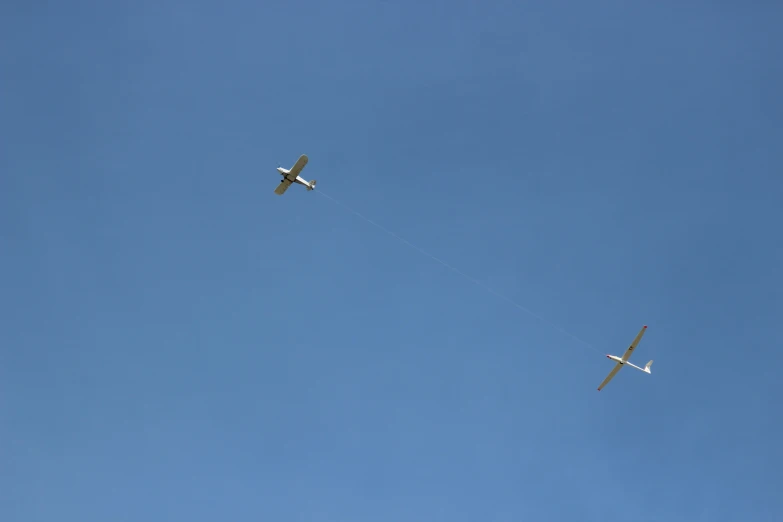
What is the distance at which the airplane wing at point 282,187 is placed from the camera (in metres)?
84.8

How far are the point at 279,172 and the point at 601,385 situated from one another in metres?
63.3

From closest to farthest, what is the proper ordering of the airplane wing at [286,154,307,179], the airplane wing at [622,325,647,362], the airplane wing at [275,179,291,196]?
the airplane wing at [286,154,307,179], the airplane wing at [275,179,291,196], the airplane wing at [622,325,647,362]

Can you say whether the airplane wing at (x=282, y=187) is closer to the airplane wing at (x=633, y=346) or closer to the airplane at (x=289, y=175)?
the airplane at (x=289, y=175)

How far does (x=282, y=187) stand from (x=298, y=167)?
358 centimetres

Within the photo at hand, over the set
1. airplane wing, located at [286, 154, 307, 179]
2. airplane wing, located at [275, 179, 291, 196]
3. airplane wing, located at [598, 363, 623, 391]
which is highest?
airplane wing, located at [598, 363, 623, 391]

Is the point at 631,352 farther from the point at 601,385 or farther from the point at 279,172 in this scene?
the point at 279,172

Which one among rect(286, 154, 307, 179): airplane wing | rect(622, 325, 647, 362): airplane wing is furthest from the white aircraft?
rect(286, 154, 307, 179): airplane wing

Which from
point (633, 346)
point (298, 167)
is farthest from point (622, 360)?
point (298, 167)

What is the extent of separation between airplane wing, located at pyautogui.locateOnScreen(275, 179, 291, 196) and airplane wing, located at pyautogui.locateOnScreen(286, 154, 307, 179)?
840 mm

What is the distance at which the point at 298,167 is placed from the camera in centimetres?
8412

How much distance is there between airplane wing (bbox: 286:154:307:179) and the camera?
83500mm

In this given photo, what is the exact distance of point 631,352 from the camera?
101938 mm

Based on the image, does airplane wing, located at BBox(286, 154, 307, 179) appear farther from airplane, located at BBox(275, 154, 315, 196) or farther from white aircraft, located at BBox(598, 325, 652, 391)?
white aircraft, located at BBox(598, 325, 652, 391)

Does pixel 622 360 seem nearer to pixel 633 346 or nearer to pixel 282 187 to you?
pixel 633 346
